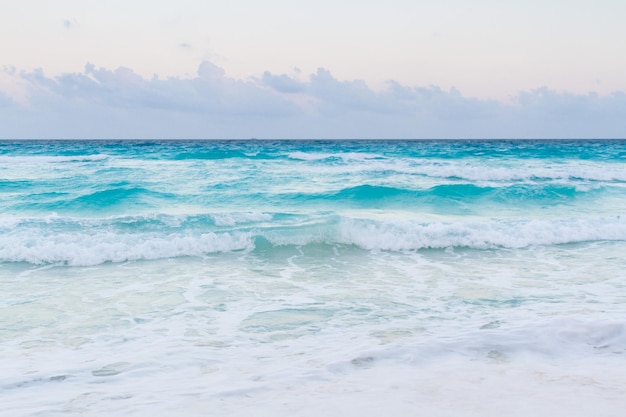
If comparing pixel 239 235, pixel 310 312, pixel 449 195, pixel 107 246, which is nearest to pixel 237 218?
pixel 239 235

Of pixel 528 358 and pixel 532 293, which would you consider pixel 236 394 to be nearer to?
pixel 528 358

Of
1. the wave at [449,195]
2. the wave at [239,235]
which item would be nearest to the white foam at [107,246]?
the wave at [239,235]

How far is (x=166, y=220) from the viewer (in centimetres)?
1295

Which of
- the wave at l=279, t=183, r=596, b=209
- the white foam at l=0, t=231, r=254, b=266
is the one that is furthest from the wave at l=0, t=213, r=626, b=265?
the wave at l=279, t=183, r=596, b=209

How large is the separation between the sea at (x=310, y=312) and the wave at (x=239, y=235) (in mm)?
49

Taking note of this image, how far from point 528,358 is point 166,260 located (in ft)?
22.4

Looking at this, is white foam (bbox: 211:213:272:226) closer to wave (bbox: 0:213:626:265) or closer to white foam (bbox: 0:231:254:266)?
wave (bbox: 0:213:626:265)

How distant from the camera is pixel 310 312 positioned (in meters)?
6.50

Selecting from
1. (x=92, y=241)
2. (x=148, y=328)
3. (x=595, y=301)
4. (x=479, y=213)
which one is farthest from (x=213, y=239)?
(x=479, y=213)

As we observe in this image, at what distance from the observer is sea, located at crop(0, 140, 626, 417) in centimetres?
398

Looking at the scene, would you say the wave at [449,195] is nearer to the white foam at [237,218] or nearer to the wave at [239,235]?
the white foam at [237,218]

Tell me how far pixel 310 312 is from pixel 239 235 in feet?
16.2

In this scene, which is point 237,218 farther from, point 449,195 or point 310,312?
point 449,195

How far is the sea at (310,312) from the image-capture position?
13.1ft
